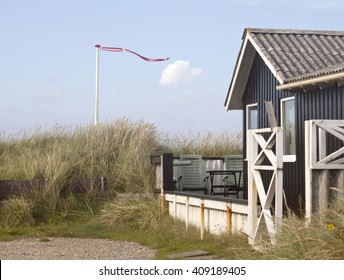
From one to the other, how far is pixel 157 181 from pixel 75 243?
13.6 feet

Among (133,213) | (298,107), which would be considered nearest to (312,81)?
(298,107)

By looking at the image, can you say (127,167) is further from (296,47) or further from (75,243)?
(296,47)

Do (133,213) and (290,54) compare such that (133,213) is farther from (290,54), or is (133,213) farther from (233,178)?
(290,54)

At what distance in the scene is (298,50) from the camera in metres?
17.3

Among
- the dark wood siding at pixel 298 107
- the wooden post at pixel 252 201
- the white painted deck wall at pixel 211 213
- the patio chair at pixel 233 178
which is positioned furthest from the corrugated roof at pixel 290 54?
the white painted deck wall at pixel 211 213

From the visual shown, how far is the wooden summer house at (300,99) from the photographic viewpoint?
12188 mm

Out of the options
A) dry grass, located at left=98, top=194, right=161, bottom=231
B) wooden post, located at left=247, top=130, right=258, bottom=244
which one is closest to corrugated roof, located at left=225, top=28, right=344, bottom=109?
wooden post, located at left=247, top=130, right=258, bottom=244

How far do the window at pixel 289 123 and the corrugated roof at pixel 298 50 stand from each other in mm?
715

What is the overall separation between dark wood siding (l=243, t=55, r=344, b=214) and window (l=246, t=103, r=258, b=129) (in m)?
0.22

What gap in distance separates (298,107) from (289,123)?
2.21 ft

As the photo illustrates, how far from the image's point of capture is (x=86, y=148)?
2322 cm

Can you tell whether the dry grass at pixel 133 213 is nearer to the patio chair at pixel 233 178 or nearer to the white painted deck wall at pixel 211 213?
the white painted deck wall at pixel 211 213

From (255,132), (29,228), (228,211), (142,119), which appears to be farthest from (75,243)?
(142,119)

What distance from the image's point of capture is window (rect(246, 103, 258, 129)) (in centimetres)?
1885
